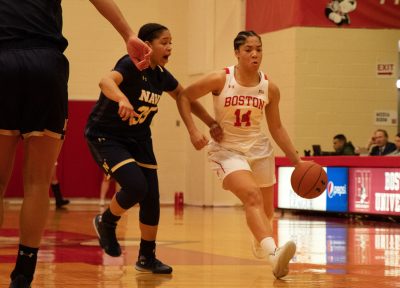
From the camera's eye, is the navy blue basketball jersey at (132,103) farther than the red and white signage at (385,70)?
No

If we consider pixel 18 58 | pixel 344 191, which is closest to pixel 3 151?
pixel 18 58

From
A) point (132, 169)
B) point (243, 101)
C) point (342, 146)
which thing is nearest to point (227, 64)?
point (342, 146)

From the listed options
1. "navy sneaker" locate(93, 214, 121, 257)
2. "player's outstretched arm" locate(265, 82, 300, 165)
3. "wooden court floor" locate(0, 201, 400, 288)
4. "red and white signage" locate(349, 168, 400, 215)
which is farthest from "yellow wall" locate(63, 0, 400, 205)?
"navy sneaker" locate(93, 214, 121, 257)

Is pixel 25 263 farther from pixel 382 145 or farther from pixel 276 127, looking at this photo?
pixel 382 145

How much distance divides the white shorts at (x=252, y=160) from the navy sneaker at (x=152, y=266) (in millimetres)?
818

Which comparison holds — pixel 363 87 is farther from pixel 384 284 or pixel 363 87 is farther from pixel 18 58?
pixel 18 58

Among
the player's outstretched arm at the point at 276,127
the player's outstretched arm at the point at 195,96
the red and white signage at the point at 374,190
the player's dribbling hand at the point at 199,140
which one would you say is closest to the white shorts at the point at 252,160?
the player's outstretched arm at the point at 276,127

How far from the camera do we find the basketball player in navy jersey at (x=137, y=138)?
19.2ft

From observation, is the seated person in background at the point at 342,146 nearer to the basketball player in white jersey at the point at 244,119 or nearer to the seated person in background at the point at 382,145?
the seated person in background at the point at 382,145

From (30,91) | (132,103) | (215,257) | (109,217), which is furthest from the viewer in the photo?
(215,257)

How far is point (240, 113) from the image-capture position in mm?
6410

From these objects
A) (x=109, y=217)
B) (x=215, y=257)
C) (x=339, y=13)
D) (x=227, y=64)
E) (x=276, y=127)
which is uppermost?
(x=339, y=13)

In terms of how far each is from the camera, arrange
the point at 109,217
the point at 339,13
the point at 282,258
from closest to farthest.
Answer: the point at 282,258 → the point at 109,217 → the point at 339,13

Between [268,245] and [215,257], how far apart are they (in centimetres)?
162
